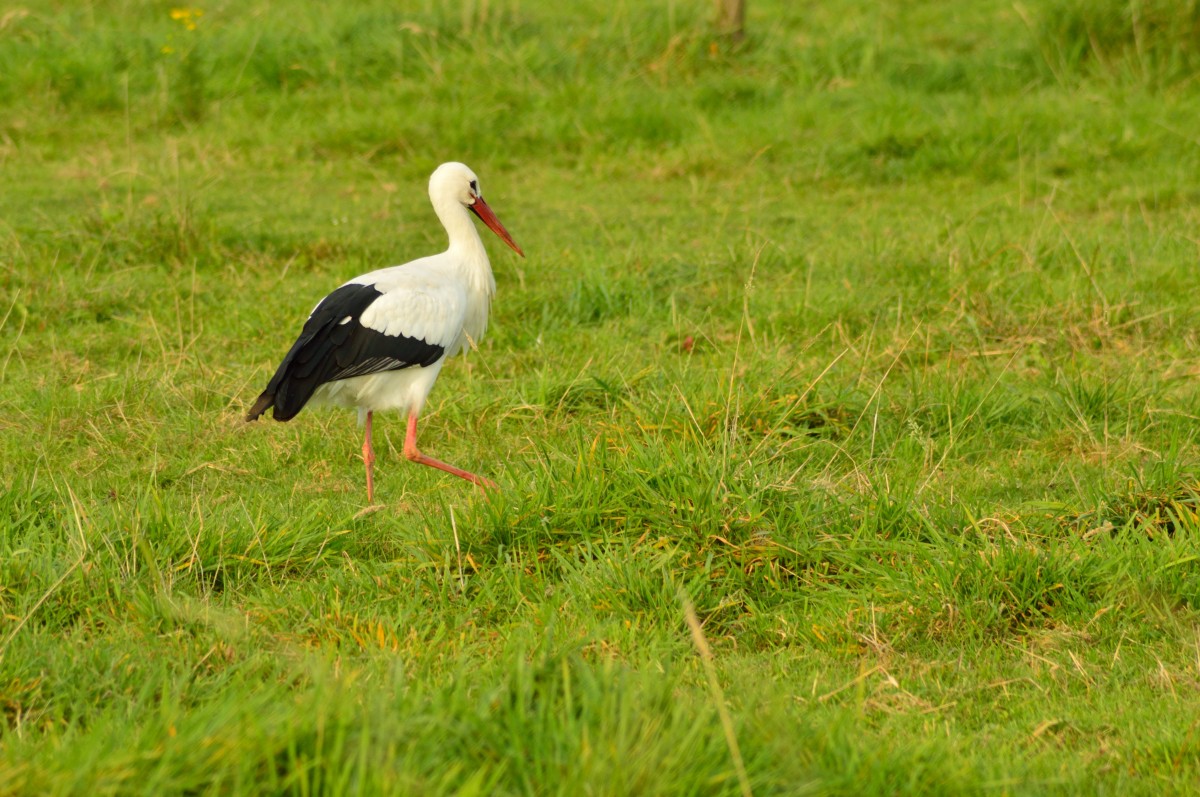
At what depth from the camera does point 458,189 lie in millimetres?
5477

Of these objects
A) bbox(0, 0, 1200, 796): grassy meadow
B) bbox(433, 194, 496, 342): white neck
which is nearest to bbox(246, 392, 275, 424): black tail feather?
bbox(0, 0, 1200, 796): grassy meadow

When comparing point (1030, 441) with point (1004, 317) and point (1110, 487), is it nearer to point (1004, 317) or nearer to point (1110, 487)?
point (1110, 487)

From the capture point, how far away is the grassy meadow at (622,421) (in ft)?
8.87

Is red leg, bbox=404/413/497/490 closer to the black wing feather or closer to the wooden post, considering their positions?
the black wing feather

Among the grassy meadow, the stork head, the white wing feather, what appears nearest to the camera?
the grassy meadow

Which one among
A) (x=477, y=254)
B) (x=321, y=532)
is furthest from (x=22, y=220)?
(x=321, y=532)

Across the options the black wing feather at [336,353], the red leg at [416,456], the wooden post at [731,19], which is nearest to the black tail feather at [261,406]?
the black wing feather at [336,353]

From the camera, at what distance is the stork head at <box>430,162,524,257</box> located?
17.9ft

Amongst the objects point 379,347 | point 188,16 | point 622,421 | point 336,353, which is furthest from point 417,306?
point 188,16

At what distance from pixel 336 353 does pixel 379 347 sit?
0.49 feet

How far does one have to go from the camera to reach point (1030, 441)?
4863 millimetres

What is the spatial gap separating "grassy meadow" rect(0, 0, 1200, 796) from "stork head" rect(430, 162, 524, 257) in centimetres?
62

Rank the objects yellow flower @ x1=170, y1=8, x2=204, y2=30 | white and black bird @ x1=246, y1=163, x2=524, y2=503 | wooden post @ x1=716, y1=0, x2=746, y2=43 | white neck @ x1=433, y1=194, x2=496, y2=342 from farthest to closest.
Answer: wooden post @ x1=716, y1=0, x2=746, y2=43 < yellow flower @ x1=170, y1=8, x2=204, y2=30 < white neck @ x1=433, y1=194, x2=496, y2=342 < white and black bird @ x1=246, y1=163, x2=524, y2=503

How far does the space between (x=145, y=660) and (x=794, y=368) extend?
2852 mm
